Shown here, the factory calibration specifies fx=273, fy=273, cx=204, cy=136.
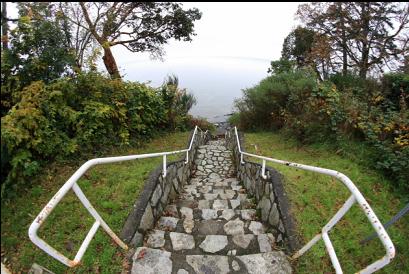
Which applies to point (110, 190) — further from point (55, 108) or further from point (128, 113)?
point (128, 113)

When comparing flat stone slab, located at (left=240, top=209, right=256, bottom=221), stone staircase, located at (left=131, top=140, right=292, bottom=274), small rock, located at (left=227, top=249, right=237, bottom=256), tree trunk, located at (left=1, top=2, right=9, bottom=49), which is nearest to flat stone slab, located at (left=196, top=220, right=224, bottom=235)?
stone staircase, located at (left=131, top=140, right=292, bottom=274)

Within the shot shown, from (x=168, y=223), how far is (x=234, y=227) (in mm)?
→ 905

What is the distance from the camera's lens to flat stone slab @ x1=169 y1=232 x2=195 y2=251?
10.5 feet

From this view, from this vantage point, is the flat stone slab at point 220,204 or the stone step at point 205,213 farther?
the flat stone slab at point 220,204

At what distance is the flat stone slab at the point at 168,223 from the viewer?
3.68 m

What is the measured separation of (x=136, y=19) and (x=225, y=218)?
28.1 feet

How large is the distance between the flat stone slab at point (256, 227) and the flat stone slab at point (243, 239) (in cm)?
25

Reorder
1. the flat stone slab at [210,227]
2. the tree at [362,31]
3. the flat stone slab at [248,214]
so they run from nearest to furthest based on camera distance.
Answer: the flat stone slab at [210,227] < the flat stone slab at [248,214] < the tree at [362,31]

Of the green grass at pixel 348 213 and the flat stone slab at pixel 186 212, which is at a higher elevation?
the green grass at pixel 348 213

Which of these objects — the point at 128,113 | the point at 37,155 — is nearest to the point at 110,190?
the point at 37,155

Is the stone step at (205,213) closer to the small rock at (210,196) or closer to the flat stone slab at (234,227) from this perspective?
the flat stone slab at (234,227)

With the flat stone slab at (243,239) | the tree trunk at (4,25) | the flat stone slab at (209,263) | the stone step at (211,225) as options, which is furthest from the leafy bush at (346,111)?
the tree trunk at (4,25)

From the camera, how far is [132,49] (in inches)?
424

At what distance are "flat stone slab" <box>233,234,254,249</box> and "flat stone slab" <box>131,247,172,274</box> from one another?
878 mm
